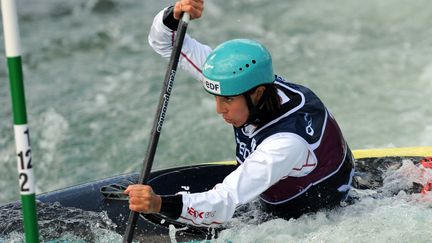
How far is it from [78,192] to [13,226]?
39 cm

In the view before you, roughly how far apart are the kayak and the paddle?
0.37 m

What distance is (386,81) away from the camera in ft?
25.2

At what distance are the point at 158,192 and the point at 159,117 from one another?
73cm

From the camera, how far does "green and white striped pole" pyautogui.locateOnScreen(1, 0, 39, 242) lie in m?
2.49

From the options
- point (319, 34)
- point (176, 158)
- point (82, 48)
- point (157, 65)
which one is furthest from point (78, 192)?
point (319, 34)

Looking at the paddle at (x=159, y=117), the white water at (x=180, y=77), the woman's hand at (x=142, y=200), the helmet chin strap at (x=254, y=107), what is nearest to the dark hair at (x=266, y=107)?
the helmet chin strap at (x=254, y=107)

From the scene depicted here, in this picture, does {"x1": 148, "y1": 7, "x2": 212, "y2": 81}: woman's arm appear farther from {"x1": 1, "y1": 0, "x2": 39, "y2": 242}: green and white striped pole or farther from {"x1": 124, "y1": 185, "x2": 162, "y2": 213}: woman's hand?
{"x1": 1, "y1": 0, "x2": 39, "y2": 242}: green and white striped pole

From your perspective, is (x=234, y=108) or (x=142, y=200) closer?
(x=142, y=200)

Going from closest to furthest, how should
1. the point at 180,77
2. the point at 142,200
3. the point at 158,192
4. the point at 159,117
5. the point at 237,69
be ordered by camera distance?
the point at 142,200
the point at 237,69
the point at 159,117
the point at 158,192
the point at 180,77

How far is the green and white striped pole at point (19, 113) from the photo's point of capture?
98.1 inches

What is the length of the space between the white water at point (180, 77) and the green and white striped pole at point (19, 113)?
3307 mm

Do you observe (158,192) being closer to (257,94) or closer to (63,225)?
(63,225)

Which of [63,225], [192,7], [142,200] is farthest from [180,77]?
[142,200]

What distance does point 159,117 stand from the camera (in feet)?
10.5
